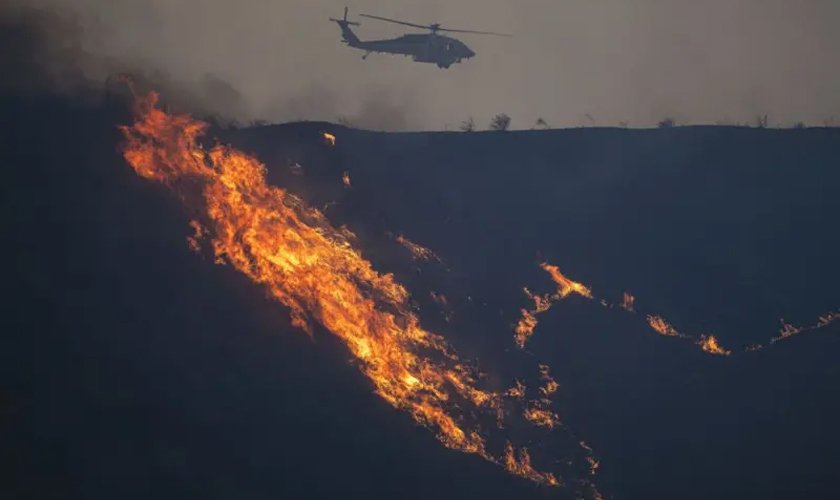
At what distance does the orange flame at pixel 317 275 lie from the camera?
4162 centimetres

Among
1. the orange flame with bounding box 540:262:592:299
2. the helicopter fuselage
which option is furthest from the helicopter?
the orange flame with bounding box 540:262:592:299

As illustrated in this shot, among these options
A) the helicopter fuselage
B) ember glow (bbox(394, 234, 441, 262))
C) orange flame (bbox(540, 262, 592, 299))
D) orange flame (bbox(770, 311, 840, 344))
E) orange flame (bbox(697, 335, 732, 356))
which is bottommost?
ember glow (bbox(394, 234, 441, 262))

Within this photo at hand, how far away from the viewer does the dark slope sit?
1566 inches

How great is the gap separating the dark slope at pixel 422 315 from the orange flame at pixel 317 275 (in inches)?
30.7

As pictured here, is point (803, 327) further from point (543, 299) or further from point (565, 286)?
point (543, 299)

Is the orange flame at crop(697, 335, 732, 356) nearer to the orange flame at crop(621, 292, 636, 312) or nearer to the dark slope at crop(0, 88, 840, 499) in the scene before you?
the dark slope at crop(0, 88, 840, 499)

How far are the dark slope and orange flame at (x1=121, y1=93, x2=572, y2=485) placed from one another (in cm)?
78

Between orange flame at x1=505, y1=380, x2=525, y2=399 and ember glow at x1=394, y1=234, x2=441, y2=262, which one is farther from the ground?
ember glow at x1=394, y1=234, x2=441, y2=262

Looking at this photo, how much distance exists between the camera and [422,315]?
44688 millimetres

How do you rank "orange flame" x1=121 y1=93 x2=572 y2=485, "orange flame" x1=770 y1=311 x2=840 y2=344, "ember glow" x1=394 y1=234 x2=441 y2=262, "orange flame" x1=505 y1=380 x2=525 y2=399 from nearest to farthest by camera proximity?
"orange flame" x1=121 y1=93 x2=572 y2=485 < "orange flame" x1=505 y1=380 x2=525 y2=399 < "orange flame" x1=770 y1=311 x2=840 y2=344 < "ember glow" x1=394 y1=234 x2=441 y2=262

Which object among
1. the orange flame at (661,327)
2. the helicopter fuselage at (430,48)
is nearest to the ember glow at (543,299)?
the orange flame at (661,327)

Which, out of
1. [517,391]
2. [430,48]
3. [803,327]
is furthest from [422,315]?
[430,48]

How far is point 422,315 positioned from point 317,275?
4924 mm

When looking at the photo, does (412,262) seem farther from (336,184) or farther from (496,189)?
(496,189)
